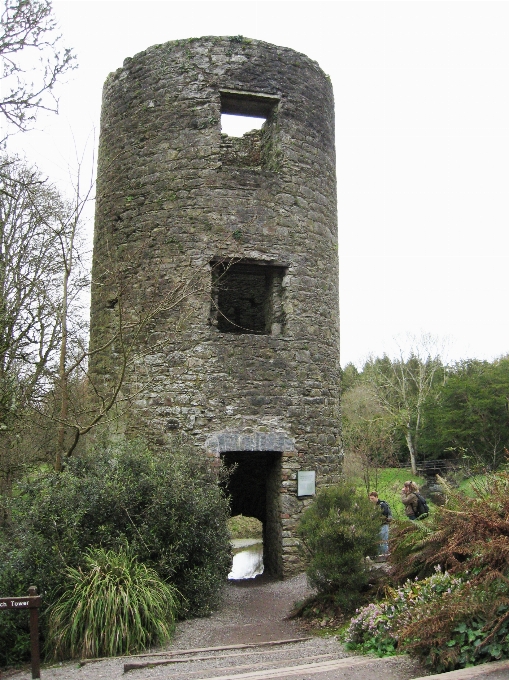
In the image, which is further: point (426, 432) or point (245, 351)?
point (426, 432)

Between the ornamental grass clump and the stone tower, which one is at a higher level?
the stone tower

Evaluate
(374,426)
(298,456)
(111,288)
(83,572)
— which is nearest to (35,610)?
(83,572)

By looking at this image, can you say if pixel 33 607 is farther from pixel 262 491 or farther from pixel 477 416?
pixel 477 416

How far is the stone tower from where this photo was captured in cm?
918

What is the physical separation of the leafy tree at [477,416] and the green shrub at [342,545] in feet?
58.0

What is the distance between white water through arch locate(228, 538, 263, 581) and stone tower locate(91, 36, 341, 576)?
503cm

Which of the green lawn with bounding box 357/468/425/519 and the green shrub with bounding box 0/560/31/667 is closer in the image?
the green shrub with bounding box 0/560/31/667

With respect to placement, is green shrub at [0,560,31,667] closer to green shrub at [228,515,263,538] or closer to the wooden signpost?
the wooden signpost

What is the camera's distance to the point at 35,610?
17.9 feet

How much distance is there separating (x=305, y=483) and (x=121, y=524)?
3199 millimetres

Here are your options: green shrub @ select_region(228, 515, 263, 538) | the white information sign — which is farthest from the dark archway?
green shrub @ select_region(228, 515, 263, 538)

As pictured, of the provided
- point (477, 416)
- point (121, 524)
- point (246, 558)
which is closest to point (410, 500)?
point (121, 524)

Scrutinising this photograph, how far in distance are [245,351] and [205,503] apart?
102 inches

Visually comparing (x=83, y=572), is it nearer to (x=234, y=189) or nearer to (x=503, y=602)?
(x=503, y=602)
